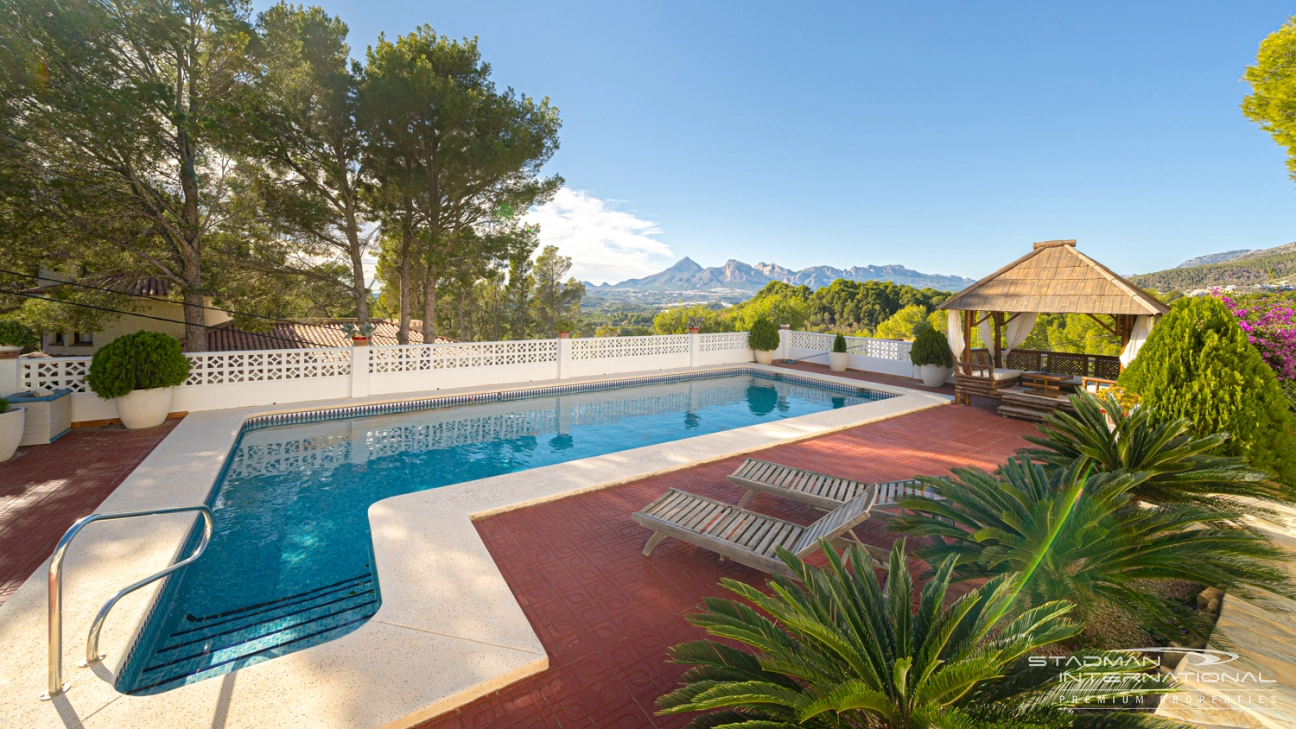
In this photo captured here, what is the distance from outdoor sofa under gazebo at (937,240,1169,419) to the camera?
333 inches

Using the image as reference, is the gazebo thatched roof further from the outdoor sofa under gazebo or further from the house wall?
the house wall

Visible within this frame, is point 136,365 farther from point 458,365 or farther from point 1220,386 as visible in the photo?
point 1220,386

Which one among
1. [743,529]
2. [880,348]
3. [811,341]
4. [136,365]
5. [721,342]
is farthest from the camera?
[811,341]

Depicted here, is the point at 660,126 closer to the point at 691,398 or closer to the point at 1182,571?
the point at 691,398

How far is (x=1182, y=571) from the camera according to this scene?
2.26m

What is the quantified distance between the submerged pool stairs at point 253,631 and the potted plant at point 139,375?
6074mm

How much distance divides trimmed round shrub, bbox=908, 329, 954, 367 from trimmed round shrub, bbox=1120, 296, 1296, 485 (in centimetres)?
771

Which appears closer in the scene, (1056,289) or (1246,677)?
(1246,677)

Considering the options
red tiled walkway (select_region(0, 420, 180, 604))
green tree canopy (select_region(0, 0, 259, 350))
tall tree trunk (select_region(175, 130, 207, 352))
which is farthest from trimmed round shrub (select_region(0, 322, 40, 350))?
red tiled walkway (select_region(0, 420, 180, 604))

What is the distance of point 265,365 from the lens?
9023 mm

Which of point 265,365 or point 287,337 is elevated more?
point 287,337

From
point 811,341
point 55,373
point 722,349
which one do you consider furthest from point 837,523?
point 811,341

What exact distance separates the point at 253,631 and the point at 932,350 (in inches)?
518

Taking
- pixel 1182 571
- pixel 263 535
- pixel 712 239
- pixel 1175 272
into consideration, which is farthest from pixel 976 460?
pixel 1175 272
